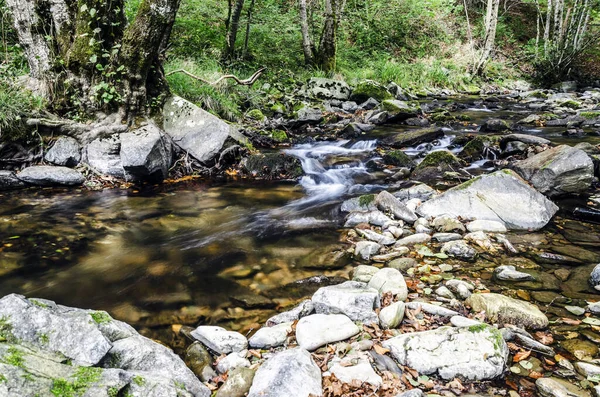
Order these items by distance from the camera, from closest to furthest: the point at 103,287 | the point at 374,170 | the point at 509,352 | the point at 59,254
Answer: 1. the point at 509,352
2. the point at 103,287
3. the point at 59,254
4. the point at 374,170

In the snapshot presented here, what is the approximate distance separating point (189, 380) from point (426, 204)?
3782 mm

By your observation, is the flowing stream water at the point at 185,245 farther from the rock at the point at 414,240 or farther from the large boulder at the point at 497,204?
the rock at the point at 414,240

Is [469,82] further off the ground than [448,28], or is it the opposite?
[448,28]

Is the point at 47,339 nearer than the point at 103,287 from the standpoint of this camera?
Yes

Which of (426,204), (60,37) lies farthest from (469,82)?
(60,37)

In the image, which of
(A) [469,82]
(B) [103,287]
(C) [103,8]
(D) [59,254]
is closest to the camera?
(B) [103,287]

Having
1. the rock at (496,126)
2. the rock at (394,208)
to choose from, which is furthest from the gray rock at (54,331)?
the rock at (496,126)

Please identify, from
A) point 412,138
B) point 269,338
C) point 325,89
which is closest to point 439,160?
point 412,138

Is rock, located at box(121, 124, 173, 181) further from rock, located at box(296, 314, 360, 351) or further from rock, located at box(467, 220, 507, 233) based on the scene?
rock, located at box(467, 220, 507, 233)

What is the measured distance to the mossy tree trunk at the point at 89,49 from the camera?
669cm

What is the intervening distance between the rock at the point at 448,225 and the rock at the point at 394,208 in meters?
0.30

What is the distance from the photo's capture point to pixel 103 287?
3.66 meters

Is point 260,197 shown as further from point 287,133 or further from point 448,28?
point 448,28

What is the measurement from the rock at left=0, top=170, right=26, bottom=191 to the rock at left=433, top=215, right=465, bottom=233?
6.63 metres
